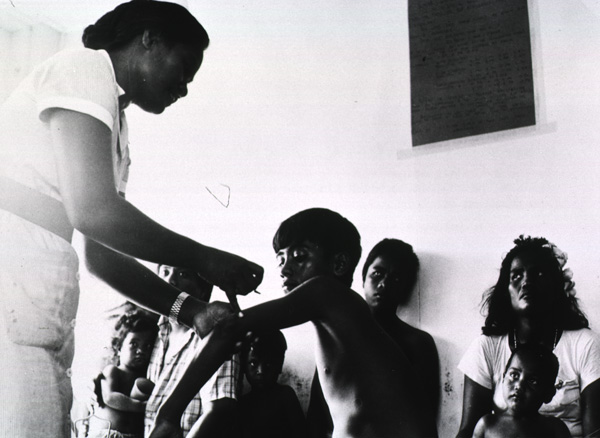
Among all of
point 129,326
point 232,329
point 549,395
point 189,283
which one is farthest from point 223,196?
point 549,395

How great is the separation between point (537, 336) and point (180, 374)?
0.69 meters

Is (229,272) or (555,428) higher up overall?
(229,272)

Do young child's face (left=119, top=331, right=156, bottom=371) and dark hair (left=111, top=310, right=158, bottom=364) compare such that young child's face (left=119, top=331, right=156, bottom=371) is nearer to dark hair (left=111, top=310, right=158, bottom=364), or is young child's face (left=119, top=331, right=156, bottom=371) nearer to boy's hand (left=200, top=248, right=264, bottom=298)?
dark hair (left=111, top=310, right=158, bottom=364)

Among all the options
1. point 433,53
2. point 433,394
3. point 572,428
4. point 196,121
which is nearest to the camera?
point 572,428

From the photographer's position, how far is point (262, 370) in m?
1.36

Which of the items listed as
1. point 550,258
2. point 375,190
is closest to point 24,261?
point 375,190

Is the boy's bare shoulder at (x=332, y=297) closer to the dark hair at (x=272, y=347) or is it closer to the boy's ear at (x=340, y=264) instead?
the boy's ear at (x=340, y=264)

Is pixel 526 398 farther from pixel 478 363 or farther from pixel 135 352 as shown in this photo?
pixel 135 352

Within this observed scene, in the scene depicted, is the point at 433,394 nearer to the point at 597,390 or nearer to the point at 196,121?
the point at 597,390

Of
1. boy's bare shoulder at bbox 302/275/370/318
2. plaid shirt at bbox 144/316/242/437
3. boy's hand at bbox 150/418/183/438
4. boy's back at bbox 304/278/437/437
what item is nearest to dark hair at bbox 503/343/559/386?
boy's back at bbox 304/278/437/437

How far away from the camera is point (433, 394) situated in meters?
1.27

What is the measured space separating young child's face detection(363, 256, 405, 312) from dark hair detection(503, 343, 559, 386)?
27 centimetres

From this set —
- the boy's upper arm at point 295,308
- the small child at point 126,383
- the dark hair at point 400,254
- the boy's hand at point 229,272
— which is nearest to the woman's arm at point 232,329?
the boy's upper arm at point 295,308

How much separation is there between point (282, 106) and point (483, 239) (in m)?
0.52
